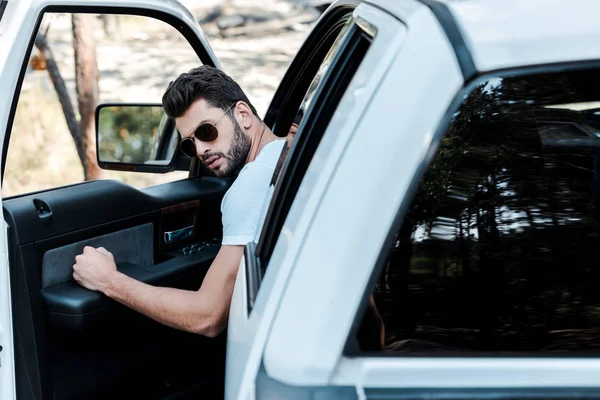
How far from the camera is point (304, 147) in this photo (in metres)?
2.05

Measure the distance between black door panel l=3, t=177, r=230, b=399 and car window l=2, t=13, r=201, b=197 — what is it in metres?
1.59

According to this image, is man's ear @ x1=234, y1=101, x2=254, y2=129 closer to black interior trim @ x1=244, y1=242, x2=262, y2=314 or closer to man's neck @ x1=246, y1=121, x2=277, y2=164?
man's neck @ x1=246, y1=121, x2=277, y2=164

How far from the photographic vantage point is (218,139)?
9.89 feet

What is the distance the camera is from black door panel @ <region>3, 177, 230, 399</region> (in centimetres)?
256

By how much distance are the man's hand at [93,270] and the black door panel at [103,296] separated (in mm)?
27

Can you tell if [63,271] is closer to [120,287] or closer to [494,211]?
[120,287]

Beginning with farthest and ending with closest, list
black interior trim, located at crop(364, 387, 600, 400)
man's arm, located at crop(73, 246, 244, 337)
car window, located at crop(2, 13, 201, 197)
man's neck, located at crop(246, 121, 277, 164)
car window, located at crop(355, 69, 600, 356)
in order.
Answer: car window, located at crop(2, 13, 201, 197), man's neck, located at crop(246, 121, 277, 164), man's arm, located at crop(73, 246, 244, 337), car window, located at crop(355, 69, 600, 356), black interior trim, located at crop(364, 387, 600, 400)

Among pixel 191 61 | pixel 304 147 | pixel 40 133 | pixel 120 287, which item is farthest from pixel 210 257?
pixel 191 61

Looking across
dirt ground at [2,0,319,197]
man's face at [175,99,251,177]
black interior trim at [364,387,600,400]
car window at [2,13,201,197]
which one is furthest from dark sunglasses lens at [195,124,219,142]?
dirt ground at [2,0,319,197]

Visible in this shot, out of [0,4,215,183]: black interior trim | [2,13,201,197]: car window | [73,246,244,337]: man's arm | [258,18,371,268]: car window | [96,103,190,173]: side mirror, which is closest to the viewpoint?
[258,18,371,268]: car window

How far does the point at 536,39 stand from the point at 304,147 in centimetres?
76

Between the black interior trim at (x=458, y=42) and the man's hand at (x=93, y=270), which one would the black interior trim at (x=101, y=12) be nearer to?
the man's hand at (x=93, y=270)

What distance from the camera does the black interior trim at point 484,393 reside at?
4.42 feet

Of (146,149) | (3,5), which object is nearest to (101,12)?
(3,5)
